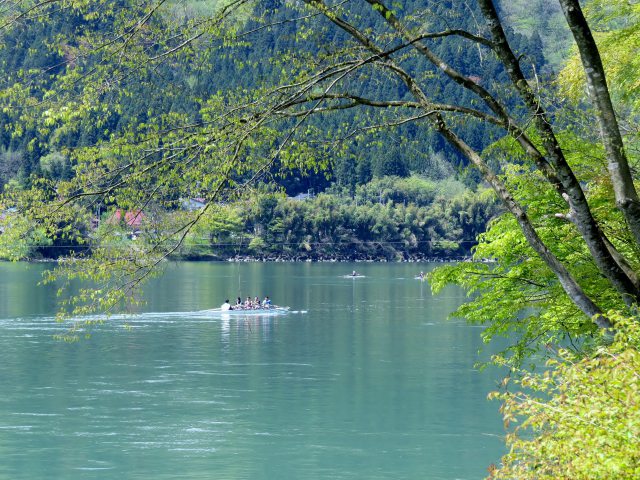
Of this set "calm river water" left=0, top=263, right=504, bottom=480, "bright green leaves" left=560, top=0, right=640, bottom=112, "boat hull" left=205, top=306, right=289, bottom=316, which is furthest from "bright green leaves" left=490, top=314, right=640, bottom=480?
"boat hull" left=205, top=306, right=289, bottom=316

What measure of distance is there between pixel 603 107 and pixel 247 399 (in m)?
42.5

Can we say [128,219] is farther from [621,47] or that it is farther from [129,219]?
[621,47]

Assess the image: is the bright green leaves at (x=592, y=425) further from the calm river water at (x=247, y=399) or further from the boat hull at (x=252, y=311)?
Answer: the boat hull at (x=252, y=311)

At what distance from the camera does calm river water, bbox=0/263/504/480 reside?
129 ft

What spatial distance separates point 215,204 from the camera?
14164mm

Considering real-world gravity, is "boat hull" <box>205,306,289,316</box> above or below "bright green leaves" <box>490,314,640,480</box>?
below

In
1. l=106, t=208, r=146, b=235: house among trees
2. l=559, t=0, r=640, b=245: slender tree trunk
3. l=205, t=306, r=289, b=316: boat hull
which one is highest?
l=559, t=0, r=640, b=245: slender tree trunk

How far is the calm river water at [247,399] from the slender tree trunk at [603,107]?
8.60 meters

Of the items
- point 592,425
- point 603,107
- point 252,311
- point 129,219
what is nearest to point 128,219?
point 129,219

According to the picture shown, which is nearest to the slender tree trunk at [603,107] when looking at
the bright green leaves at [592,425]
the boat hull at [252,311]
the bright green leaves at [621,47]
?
the bright green leaves at [592,425]

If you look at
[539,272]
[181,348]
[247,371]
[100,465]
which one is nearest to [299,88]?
[539,272]

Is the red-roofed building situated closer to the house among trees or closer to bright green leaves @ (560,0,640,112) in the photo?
the house among trees

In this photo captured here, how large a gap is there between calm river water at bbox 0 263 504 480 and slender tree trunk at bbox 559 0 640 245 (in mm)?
8603

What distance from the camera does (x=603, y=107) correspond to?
499 inches
